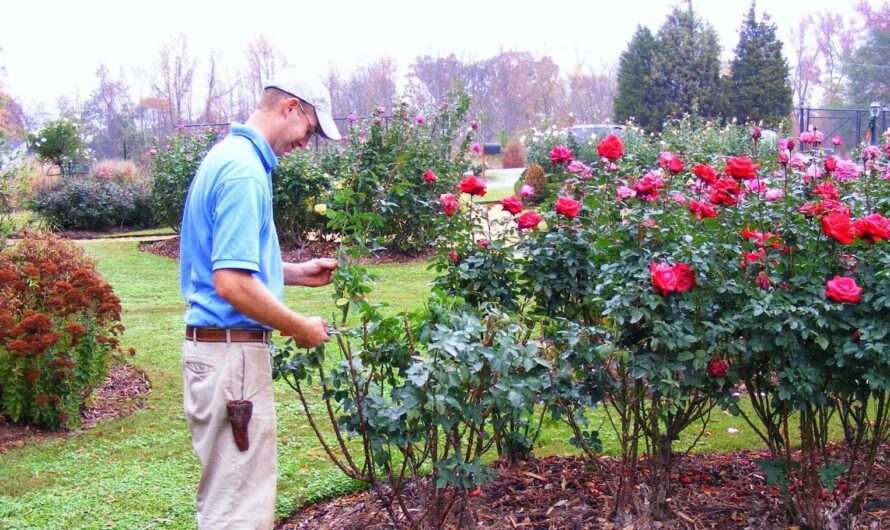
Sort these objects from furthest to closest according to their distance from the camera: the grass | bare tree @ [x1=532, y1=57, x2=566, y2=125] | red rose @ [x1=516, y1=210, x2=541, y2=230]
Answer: bare tree @ [x1=532, y1=57, x2=566, y2=125], the grass, red rose @ [x1=516, y1=210, x2=541, y2=230]

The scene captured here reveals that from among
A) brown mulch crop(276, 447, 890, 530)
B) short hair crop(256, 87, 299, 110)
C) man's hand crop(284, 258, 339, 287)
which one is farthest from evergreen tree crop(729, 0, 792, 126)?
short hair crop(256, 87, 299, 110)

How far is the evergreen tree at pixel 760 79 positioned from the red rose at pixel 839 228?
25.2m

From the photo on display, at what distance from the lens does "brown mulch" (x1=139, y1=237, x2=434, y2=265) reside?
11281mm

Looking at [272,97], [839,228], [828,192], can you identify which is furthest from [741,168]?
[272,97]

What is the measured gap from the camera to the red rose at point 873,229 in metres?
2.59

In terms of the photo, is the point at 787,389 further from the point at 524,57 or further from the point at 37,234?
the point at 524,57

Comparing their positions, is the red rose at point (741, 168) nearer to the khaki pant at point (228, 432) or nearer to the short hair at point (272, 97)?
the short hair at point (272, 97)

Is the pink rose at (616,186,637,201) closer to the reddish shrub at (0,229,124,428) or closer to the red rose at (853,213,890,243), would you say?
the red rose at (853,213,890,243)

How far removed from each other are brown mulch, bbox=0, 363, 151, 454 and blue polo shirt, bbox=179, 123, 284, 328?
2664mm

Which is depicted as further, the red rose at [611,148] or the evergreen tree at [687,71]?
the evergreen tree at [687,71]

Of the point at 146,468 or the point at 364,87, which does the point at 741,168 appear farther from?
the point at 364,87

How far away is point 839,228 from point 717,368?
1.96ft

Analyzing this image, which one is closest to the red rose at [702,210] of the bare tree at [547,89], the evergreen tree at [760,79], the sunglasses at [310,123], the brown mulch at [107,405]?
the sunglasses at [310,123]

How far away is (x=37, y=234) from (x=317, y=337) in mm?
4118
